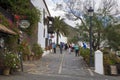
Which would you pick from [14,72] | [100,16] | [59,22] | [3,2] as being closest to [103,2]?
[100,16]

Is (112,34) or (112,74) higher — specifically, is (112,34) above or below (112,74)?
above

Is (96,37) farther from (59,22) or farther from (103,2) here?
(59,22)

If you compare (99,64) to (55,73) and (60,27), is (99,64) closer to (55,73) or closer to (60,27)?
(55,73)

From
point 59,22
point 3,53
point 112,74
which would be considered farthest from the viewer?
point 59,22

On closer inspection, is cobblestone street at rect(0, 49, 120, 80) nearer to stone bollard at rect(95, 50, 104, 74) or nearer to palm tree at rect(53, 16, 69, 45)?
stone bollard at rect(95, 50, 104, 74)

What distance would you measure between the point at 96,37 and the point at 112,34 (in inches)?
63.4

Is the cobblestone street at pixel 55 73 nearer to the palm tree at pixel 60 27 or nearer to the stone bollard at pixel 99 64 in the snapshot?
the stone bollard at pixel 99 64

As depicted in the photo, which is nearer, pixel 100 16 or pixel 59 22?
pixel 100 16

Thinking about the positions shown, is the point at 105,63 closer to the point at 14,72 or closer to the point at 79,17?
the point at 14,72

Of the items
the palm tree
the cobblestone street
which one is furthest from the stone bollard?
the palm tree

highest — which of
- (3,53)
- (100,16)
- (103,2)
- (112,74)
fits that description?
(103,2)

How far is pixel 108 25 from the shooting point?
83.4ft

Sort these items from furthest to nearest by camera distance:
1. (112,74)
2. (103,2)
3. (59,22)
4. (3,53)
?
1. (59,22)
2. (103,2)
3. (112,74)
4. (3,53)

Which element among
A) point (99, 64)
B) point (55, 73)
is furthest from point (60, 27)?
point (55, 73)
